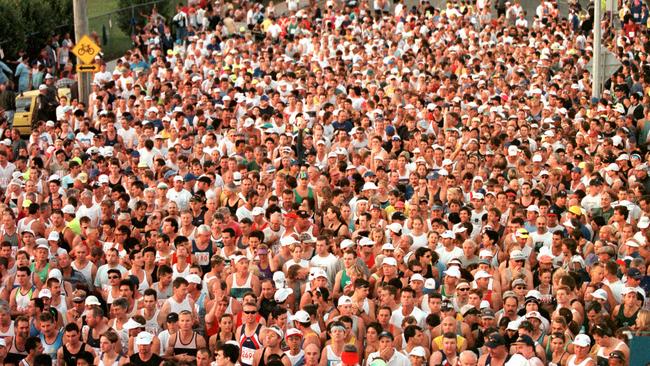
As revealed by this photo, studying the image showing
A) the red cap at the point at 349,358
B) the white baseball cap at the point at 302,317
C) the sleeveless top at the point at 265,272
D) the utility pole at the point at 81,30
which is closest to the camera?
the red cap at the point at 349,358

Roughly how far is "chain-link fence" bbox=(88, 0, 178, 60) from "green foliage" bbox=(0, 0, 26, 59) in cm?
421

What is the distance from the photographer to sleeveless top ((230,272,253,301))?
14.7m

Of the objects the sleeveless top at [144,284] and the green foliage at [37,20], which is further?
the green foliage at [37,20]

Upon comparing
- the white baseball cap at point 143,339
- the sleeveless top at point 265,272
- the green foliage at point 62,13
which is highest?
the white baseball cap at point 143,339

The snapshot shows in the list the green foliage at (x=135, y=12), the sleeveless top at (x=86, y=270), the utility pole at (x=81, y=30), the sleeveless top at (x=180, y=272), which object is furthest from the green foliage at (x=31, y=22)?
the sleeveless top at (x=180, y=272)

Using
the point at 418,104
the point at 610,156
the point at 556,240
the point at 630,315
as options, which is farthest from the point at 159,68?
the point at 630,315

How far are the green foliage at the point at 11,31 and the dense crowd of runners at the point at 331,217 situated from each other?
17.9 feet

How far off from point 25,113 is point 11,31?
8.76 metres

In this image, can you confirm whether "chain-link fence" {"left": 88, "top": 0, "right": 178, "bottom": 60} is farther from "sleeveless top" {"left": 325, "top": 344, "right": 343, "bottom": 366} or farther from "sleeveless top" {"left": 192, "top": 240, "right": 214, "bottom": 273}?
"sleeveless top" {"left": 325, "top": 344, "right": 343, "bottom": 366}

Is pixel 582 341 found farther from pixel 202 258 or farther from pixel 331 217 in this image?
pixel 202 258

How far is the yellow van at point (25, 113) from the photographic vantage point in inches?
1056

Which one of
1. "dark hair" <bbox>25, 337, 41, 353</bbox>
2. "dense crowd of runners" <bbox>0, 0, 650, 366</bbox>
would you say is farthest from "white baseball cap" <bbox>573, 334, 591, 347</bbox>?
"dark hair" <bbox>25, 337, 41, 353</bbox>

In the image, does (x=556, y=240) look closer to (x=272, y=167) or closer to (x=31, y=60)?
(x=272, y=167)

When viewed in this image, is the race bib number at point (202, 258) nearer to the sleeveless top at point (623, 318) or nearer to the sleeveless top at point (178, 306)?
the sleeveless top at point (178, 306)
